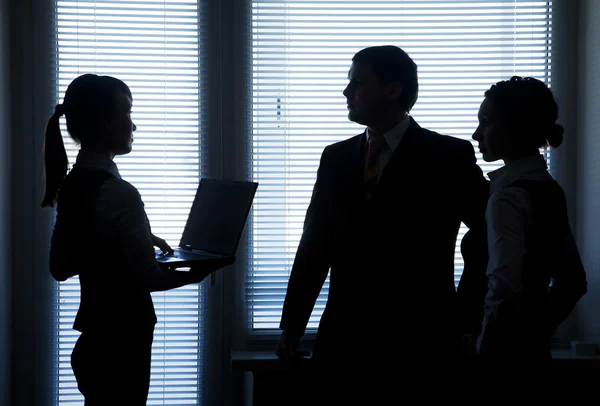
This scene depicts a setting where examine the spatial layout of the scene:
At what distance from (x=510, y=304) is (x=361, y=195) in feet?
1.76

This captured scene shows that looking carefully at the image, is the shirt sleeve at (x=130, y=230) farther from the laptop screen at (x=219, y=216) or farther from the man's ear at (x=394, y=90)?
the man's ear at (x=394, y=90)

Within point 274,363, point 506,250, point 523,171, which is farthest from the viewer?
point 274,363

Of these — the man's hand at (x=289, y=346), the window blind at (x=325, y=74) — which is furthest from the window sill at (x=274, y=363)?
the man's hand at (x=289, y=346)

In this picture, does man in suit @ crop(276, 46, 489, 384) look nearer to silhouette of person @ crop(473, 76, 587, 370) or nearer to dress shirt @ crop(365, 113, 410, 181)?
dress shirt @ crop(365, 113, 410, 181)

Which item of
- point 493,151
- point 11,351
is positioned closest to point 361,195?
point 493,151

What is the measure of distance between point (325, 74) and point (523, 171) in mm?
1336

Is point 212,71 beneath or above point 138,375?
above

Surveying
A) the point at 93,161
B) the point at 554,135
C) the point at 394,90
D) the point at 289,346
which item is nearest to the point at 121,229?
the point at 93,161

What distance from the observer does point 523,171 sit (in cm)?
175

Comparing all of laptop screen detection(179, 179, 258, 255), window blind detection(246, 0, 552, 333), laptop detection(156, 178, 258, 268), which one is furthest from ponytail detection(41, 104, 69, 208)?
window blind detection(246, 0, 552, 333)

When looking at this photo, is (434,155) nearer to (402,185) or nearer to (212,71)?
(402,185)

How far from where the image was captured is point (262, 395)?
8.51 ft

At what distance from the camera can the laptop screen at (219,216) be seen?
2.07m

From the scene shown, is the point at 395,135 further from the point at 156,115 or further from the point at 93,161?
the point at 156,115
